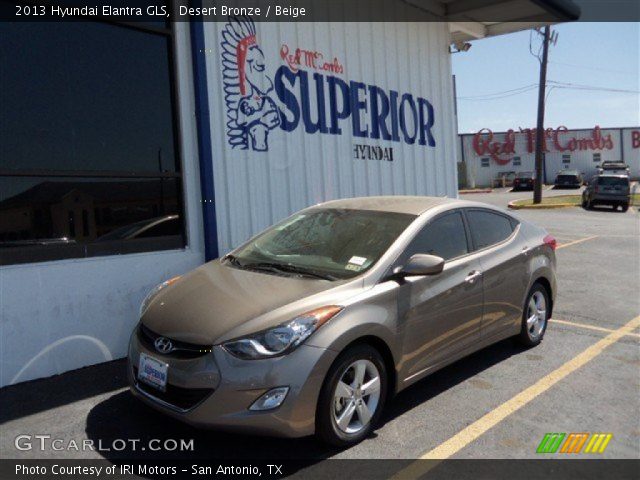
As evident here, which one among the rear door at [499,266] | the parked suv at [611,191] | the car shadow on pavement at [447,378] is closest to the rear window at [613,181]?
the parked suv at [611,191]

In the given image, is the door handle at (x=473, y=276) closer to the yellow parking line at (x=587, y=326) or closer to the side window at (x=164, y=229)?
the yellow parking line at (x=587, y=326)

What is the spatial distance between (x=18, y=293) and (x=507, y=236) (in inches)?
168

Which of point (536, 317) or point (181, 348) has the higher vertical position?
point (181, 348)

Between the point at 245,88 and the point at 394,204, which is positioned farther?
the point at 245,88

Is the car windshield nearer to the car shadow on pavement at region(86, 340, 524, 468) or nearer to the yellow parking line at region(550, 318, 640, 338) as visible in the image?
the car shadow on pavement at region(86, 340, 524, 468)

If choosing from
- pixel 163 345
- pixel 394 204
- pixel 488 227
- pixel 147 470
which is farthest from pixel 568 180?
pixel 147 470

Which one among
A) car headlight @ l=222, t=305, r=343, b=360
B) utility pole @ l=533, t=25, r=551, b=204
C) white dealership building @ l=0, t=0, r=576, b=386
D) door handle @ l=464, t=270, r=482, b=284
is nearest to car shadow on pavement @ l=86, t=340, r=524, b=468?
car headlight @ l=222, t=305, r=343, b=360

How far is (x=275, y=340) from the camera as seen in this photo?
3178 mm

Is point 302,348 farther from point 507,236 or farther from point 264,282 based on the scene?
point 507,236

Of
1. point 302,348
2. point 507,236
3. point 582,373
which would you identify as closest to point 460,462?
point 302,348

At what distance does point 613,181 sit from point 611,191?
50 centimetres

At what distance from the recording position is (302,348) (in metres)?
3.16

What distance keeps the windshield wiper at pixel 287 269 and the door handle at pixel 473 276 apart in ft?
3.99

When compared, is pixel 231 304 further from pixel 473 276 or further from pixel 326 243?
pixel 473 276
